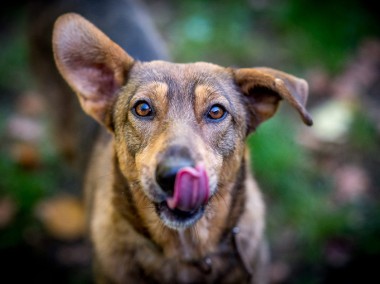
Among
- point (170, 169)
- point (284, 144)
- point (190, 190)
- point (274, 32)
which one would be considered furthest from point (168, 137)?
point (274, 32)

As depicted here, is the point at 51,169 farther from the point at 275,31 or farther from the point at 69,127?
the point at 275,31

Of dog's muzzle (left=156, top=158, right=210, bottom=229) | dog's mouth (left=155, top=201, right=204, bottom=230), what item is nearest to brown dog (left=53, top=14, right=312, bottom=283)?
dog's mouth (left=155, top=201, right=204, bottom=230)

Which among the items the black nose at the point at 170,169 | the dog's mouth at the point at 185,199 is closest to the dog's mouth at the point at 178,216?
the dog's mouth at the point at 185,199

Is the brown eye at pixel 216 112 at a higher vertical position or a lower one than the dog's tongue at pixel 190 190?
higher

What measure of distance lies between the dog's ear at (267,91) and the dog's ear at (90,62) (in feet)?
2.75

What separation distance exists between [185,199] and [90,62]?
1349 mm

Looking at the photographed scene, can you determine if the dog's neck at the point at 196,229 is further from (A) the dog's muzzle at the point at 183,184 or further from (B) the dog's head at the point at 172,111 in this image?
(A) the dog's muzzle at the point at 183,184

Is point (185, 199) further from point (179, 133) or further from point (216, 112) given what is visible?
point (216, 112)

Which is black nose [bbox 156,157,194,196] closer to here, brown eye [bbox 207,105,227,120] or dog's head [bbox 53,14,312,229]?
dog's head [bbox 53,14,312,229]

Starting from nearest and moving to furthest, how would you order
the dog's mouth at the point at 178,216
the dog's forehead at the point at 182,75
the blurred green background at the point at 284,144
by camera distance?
the dog's mouth at the point at 178,216, the dog's forehead at the point at 182,75, the blurred green background at the point at 284,144

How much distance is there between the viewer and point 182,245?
3.10 metres

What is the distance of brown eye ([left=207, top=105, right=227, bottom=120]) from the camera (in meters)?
2.89

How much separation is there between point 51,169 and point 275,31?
12.1 ft

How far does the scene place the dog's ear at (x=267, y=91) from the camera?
9.21 ft
